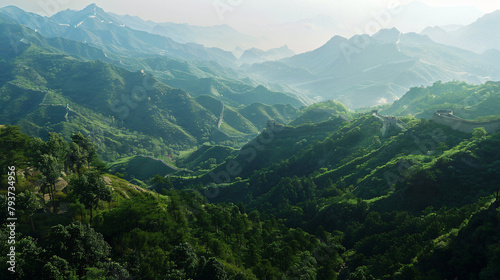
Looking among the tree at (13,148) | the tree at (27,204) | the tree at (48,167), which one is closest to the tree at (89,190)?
the tree at (48,167)

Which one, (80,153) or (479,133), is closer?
(80,153)

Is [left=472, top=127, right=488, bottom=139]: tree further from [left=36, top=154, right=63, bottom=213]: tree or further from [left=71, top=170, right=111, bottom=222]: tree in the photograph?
[left=36, top=154, right=63, bottom=213]: tree

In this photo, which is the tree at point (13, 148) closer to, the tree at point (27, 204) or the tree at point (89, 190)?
the tree at point (27, 204)

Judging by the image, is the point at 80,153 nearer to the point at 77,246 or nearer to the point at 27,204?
the point at 27,204

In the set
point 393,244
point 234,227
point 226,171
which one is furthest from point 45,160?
point 226,171

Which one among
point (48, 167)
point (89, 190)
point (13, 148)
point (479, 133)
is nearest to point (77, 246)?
point (89, 190)

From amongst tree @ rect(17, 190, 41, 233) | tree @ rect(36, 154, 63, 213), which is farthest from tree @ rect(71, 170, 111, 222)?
tree @ rect(17, 190, 41, 233)

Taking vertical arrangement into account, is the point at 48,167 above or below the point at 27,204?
above

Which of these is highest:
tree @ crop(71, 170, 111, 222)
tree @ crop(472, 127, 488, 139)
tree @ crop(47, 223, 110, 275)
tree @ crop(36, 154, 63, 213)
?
tree @ crop(472, 127, 488, 139)

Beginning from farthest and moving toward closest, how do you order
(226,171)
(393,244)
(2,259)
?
(226,171)
(393,244)
(2,259)

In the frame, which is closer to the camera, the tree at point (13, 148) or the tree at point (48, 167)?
the tree at point (48, 167)

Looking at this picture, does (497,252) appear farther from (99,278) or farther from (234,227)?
(99,278)
